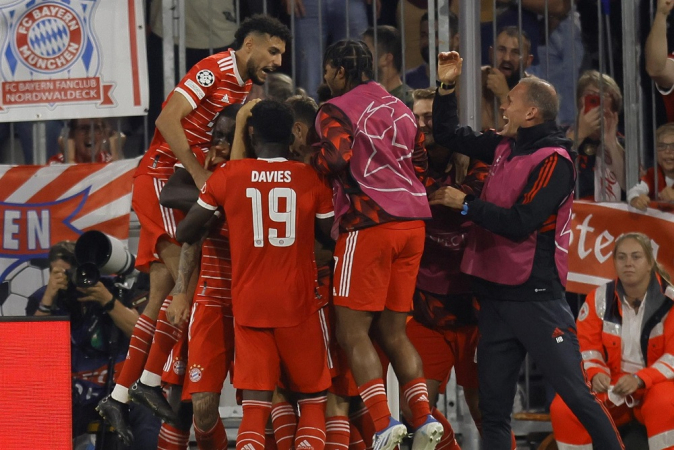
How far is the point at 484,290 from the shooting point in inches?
217

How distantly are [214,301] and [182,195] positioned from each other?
1.87 feet

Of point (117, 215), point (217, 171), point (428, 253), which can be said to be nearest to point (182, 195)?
point (217, 171)

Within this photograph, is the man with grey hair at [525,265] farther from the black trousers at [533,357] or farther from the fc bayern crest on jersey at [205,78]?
the fc bayern crest on jersey at [205,78]

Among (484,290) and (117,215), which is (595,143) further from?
(117,215)

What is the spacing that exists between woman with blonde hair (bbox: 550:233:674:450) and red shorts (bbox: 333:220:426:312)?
176 centimetres

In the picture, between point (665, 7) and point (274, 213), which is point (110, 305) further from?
point (665, 7)

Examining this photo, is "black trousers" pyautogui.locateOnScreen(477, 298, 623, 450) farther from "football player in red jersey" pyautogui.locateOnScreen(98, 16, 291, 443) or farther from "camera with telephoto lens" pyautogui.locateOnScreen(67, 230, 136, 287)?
"camera with telephoto lens" pyautogui.locateOnScreen(67, 230, 136, 287)

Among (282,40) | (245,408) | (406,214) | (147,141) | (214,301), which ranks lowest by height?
(245,408)

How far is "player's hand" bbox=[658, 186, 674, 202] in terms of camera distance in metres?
7.22

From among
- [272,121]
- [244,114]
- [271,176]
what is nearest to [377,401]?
[271,176]

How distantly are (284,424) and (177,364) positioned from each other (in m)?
0.64

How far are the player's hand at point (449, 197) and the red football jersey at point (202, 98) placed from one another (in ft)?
4.08

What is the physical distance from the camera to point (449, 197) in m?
5.47

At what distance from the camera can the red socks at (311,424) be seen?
17.2 ft
